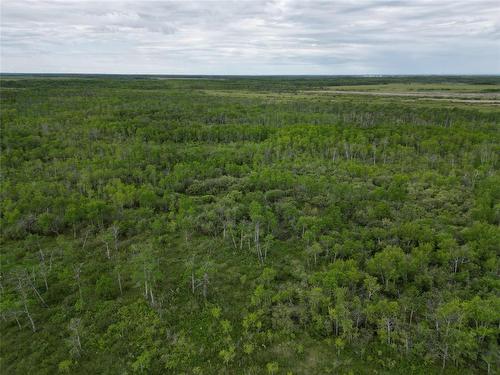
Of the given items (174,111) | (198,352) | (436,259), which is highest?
(174,111)

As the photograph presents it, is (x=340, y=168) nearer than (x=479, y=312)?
No

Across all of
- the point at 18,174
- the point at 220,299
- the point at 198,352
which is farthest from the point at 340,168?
the point at 18,174

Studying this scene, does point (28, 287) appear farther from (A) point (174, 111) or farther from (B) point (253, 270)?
(A) point (174, 111)

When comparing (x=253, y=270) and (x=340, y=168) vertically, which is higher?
(x=340, y=168)

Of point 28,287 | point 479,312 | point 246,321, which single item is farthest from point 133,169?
point 479,312

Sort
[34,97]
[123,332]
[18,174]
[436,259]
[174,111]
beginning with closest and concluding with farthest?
[123,332], [436,259], [18,174], [174,111], [34,97]

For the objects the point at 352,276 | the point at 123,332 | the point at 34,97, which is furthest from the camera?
the point at 34,97
